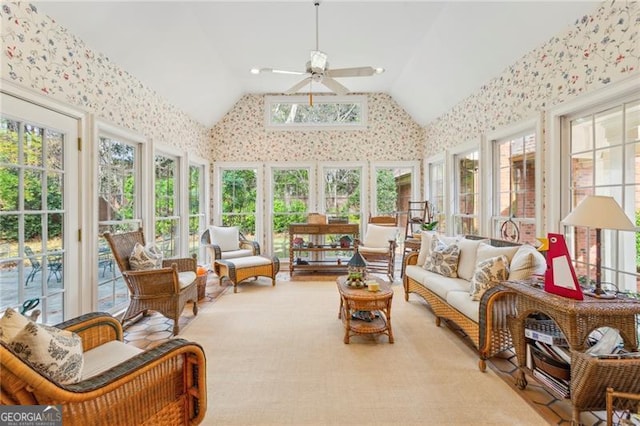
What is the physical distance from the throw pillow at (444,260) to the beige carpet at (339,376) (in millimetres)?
538

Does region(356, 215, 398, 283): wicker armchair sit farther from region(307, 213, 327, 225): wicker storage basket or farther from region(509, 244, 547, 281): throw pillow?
region(509, 244, 547, 281): throw pillow

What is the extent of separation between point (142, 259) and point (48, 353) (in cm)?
205

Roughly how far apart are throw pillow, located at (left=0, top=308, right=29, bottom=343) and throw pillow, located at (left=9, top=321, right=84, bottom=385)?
0.7 inches

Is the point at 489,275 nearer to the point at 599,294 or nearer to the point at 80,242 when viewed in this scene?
the point at 599,294

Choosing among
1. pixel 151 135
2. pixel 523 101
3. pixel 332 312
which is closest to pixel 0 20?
pixel 151 135

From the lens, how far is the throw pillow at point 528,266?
2.40 m

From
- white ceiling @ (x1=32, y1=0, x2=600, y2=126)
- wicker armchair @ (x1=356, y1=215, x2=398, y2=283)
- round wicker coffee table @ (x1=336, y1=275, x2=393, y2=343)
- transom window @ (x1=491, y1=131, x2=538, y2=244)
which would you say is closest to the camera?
round wicker coffee table @ (x1=336, y1=275, x2=393, y2=343)

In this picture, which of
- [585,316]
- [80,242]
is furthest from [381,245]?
[80,242]

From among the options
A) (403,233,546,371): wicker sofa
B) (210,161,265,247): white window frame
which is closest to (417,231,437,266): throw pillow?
(403,233,546,371): wicker sofa

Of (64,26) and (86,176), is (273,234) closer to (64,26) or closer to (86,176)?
(86,176)

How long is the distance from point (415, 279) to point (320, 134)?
3.54 metres

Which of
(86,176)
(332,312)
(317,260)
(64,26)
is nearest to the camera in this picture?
(64,26)

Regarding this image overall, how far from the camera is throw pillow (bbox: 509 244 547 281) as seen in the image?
2.40 metres

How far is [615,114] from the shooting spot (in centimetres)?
239
